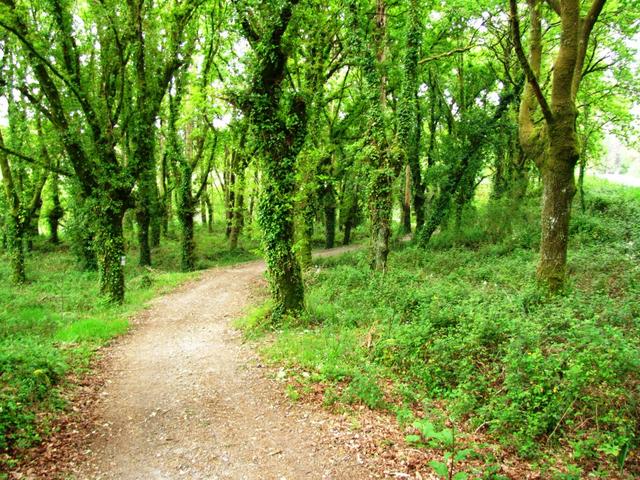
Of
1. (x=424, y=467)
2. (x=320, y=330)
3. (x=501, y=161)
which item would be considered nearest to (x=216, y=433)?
(x=424, y=467)

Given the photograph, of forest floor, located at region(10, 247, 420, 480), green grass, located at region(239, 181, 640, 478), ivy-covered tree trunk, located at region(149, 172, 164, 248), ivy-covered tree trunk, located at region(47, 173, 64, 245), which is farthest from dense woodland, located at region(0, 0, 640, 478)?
ivy-covered tree trunk, located at region(47, 173, 64, 245)

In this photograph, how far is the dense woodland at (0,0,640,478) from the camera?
5523 mm

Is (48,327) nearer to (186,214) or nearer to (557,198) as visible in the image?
(186,214)

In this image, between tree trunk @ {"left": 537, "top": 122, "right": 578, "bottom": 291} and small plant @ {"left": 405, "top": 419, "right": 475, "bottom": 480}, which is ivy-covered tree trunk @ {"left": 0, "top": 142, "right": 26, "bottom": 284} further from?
tree trunk @ {"left": 537, "top": 122, "right": 578, "bottom": 291}

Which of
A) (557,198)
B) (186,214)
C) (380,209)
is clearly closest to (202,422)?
(557,198)

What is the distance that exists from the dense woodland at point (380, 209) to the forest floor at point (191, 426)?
535mm

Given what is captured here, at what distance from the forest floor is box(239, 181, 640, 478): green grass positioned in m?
0.76

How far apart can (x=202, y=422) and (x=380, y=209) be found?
333 inches

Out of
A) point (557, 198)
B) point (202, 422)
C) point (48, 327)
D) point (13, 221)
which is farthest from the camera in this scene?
point (13, 221)

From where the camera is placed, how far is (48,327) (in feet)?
32.7

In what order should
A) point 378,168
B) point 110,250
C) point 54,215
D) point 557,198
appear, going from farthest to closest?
point 54,215 → point 110,250 → point 378,168 → point 557,198

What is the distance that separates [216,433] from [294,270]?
4.86 metres

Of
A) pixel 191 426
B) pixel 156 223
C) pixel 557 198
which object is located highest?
pixel 557 198

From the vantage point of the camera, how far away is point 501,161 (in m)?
22.6
